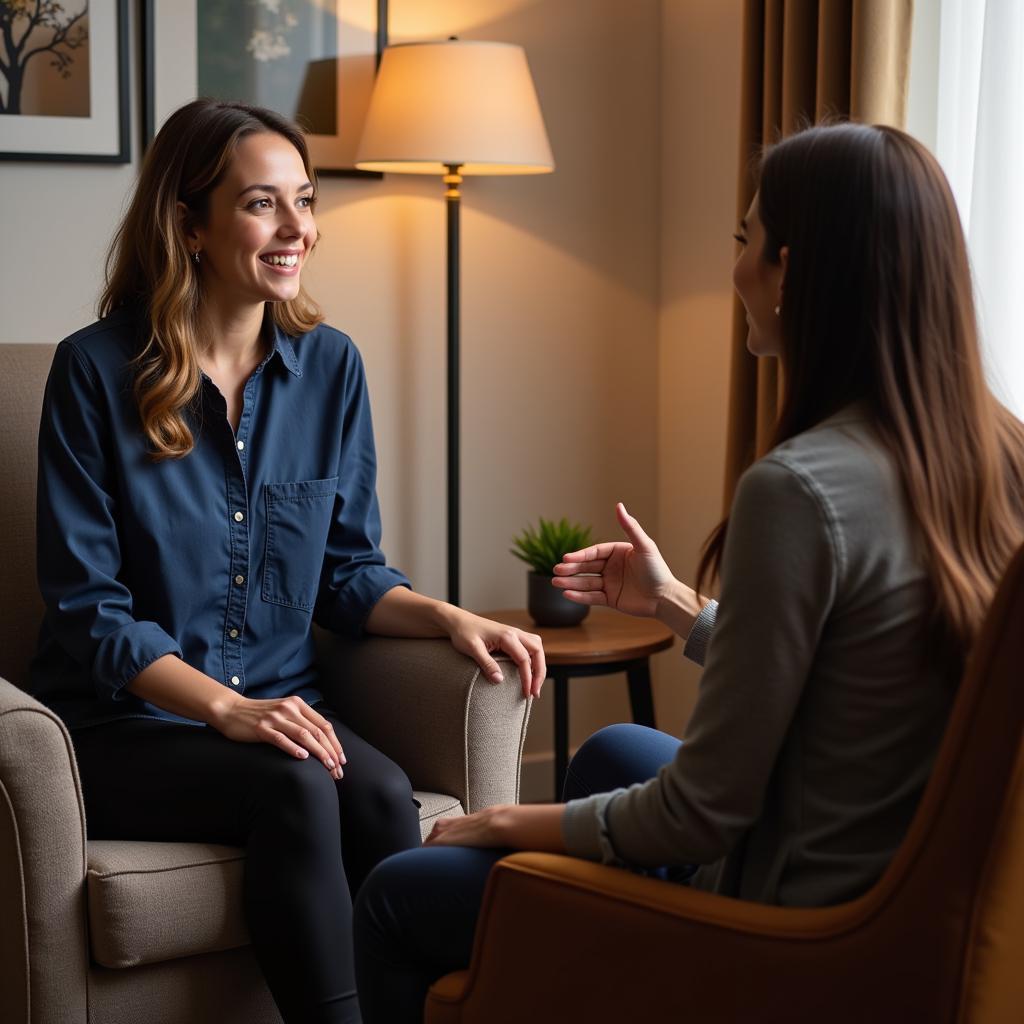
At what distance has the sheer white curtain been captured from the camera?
85.7 inches

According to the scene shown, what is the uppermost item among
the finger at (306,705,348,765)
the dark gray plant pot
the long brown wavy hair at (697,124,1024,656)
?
the long brown wavy hair at (697,124,1024,656)

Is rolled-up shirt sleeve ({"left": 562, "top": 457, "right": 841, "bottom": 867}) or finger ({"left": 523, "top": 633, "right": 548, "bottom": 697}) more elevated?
rolled-up shirt sleeve ({"left": 562, "top": 457, "right": 841, "bottom": 867})

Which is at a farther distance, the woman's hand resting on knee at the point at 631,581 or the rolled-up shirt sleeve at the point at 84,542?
the rolled-up shirt sleeve at the point at 84,542

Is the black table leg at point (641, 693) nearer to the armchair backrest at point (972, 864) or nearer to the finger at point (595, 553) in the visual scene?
the finger at point (595, 553)

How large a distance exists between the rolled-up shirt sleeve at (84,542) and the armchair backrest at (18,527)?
0.86 ft

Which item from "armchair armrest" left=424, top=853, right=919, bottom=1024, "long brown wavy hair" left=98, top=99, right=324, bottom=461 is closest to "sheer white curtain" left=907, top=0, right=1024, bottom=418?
"long brown wavy hair" left=98, top=99, right=324, bottom=461

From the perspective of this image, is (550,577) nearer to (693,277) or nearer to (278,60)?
(693,277)

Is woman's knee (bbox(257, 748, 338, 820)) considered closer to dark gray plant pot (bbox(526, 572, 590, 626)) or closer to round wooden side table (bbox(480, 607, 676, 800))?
round wooden side table (bbox(480, 607, 676, 800))

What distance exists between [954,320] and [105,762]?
1.23 metres

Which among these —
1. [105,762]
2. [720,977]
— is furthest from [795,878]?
[105,762]

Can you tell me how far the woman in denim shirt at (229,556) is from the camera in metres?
1.75

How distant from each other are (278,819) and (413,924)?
426 mm

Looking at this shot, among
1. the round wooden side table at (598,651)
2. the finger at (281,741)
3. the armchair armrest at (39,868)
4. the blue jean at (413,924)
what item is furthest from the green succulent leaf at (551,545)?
the blue jean at (413,924)

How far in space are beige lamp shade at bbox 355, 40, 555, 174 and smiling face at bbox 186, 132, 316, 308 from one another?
2.08 feet
